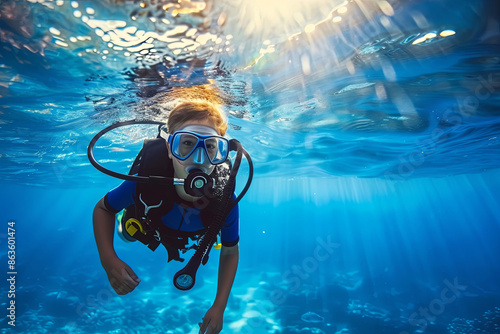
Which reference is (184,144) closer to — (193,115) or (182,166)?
(182,166)

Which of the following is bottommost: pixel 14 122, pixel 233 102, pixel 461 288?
pixel 461 288

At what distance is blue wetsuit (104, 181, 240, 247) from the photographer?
3.07m

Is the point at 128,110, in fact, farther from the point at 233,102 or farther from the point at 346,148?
the point at 346,148

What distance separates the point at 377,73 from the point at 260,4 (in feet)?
15.4

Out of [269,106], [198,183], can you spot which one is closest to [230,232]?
[198,183]

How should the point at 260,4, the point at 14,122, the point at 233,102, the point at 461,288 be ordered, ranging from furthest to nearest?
the point at 461,288 → the point at 14,122 → the point at 233,102 → the point at 260,4

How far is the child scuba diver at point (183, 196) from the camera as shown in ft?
9.54

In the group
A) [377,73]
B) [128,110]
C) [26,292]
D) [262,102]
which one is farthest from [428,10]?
[26,292]

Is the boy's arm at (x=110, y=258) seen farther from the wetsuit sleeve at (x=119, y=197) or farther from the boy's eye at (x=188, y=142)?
the boy's eye at (x=188, y=142)

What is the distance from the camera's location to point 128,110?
33.9 feet

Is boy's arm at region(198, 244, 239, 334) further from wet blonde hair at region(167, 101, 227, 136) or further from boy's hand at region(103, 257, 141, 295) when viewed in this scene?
wet blonde hair at region(167, 101, 227, 136)

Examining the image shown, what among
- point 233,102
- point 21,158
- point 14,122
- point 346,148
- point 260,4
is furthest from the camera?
point 21,158

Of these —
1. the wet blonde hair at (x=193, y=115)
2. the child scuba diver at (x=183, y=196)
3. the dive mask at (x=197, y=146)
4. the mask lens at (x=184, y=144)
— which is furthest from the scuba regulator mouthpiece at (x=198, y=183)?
the wet blonde hair at (x=193, y=115)

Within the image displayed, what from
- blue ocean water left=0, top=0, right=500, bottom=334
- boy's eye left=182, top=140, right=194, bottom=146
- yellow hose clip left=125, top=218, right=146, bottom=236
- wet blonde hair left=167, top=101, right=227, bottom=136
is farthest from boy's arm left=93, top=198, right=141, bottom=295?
blue ocean water left=0, top=0, right=500, bottom=334
